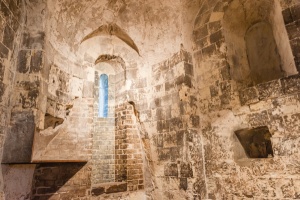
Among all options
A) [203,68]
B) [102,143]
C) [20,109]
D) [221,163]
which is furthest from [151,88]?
[102,143]

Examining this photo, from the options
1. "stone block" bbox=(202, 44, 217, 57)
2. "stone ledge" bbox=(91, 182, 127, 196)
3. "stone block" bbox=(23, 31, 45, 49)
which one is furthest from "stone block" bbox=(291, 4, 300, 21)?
"stone ledge" bbox=(91, 182, 127, 196)

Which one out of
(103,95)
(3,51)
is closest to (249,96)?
(3,51)

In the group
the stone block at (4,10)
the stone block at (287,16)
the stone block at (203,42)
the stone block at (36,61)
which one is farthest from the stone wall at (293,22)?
the stone block at (4,10)

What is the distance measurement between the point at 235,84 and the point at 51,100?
305 cm

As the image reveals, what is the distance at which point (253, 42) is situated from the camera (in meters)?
4.14

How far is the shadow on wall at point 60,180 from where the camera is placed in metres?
3.92

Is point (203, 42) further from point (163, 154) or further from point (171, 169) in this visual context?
point (171, 169)

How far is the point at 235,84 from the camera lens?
11.8 feet

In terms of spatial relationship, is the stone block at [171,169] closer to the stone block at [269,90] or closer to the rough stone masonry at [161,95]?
the rough stone masonry at [161,95]

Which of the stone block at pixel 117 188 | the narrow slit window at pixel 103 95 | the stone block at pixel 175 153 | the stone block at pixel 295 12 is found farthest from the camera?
the narrow slit window at pixel 103 95

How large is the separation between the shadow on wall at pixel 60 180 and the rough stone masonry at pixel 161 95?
0.06ft

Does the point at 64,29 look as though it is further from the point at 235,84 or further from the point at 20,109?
the point at 235,84

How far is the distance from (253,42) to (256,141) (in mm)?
1847

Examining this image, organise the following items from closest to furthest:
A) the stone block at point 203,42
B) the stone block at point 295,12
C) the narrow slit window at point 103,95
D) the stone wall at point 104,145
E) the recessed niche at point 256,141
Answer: the stone block at point 295,12 → the recessed niche at point 256,141 → the stone block at point 203,42 → the stone wall at point 104,145 → the narrow slit window at point 103,95
